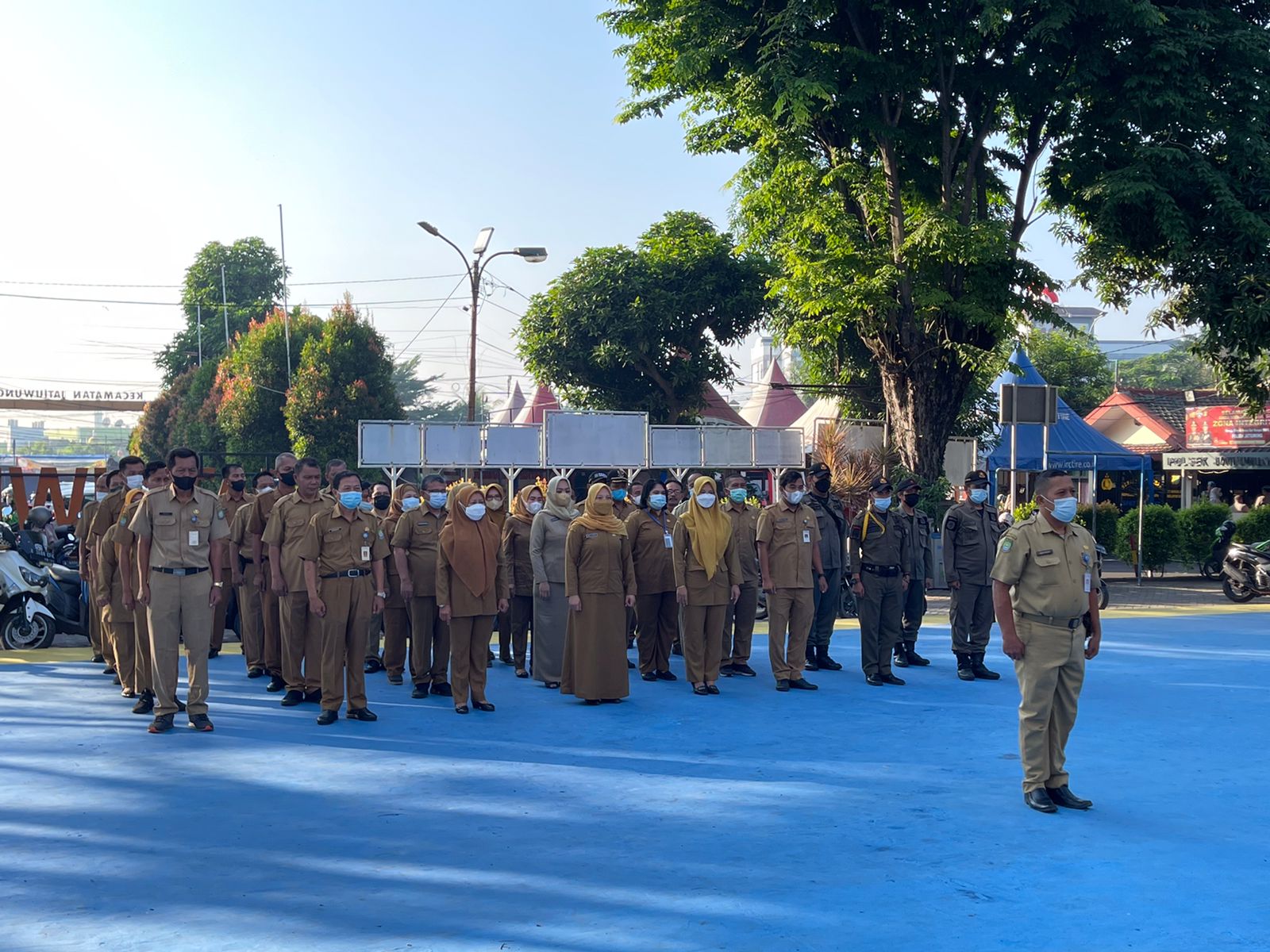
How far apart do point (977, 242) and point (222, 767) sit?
591 inches

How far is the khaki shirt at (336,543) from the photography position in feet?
31.3

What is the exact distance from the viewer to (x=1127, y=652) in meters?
13.7

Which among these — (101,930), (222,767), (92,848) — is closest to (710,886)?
(101,930)

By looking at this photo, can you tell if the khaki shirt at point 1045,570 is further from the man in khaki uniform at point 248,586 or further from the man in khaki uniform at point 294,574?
the man in khaki uniform at point 248,586

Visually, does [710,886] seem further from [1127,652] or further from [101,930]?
[1127,652]

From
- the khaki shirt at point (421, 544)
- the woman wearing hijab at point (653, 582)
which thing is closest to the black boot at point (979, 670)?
the woman wearing hijab at point (653, 582)

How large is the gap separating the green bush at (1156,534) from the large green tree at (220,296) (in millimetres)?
53027

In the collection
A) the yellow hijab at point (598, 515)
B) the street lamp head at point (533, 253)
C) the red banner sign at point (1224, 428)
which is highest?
the street lamp head at point (533, 253)

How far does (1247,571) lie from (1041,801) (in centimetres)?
1428

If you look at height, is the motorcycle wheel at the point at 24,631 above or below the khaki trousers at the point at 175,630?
below

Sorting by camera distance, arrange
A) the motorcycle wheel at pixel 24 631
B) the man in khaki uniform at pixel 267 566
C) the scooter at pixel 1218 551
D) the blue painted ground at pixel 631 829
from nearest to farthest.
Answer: the blue painted ground at pixel 631 829 < the man in khaki uniform at pixel 267 566 < the motorcycle wheel at pixel 24 631 < the scooter at pixel 1218 551

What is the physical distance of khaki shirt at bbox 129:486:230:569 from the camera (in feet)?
30.1

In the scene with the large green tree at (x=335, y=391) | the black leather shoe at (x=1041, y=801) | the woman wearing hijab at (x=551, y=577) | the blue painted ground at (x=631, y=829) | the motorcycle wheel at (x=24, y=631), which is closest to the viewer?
the blue painted ground at (x=631, y=829)

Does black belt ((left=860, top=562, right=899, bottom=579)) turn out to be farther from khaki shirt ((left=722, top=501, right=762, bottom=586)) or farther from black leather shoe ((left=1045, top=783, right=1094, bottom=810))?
black leather shoe ((left=1045, top=783, right=1094, bottom=810))
